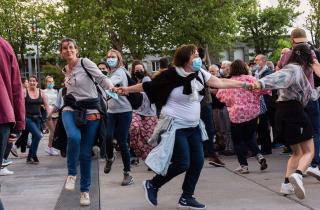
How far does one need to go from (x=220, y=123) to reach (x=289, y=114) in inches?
183

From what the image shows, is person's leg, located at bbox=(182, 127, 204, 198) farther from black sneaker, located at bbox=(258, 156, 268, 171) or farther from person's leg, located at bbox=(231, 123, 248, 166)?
black sneaker, located at bbox=(258, 156, 268, 171)

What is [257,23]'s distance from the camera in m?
56.9

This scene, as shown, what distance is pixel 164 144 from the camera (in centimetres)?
589

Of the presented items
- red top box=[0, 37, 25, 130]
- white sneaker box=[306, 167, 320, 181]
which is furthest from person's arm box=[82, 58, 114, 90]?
white sneaker box=[306, 167, 320, 181]

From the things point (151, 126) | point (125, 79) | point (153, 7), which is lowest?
point (151, 126)

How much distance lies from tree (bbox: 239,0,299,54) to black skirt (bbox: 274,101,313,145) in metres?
Answer: 46.9

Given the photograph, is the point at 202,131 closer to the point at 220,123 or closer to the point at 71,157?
the point at 71,157

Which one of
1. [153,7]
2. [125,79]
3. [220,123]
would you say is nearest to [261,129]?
[220,123]

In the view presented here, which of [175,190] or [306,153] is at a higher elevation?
[306,153]

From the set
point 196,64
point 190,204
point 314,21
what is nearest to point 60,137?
point 190,204

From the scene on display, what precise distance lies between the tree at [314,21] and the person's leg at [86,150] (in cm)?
4049

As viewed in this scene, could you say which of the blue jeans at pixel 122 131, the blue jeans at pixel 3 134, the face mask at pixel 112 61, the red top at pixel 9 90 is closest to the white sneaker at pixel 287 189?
the blue jeans at pixel 122 131

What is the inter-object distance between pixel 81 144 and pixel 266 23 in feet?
170

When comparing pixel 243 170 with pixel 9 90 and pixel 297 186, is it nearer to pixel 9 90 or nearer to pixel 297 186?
pixel 297 186
